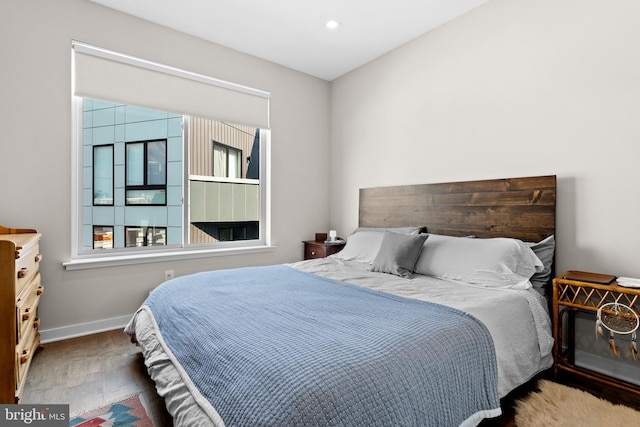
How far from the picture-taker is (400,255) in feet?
8.19

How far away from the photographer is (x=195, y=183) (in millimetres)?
3451

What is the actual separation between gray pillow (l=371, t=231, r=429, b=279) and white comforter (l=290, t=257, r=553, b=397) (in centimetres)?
12

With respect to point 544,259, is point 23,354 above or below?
below

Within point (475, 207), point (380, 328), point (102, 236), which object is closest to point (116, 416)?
point (380, 328)

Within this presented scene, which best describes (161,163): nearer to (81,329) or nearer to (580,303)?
(81,329)

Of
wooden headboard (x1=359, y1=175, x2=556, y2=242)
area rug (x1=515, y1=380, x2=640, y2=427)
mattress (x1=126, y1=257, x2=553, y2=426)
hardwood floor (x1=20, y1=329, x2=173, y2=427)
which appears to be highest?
wooden headboard (x1=359, y1=175, x2=556, y2=242)

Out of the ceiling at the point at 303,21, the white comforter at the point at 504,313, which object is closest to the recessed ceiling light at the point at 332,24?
the ceiling at the point at 303,21

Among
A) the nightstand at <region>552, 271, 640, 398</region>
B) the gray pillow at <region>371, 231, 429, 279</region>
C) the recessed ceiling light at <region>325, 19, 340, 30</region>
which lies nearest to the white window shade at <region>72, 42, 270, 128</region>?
the recessed ceiling light at <region>325, 19, 340, 30</region>

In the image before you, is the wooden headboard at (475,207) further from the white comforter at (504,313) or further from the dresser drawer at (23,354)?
the dresser drawer at (23,354)

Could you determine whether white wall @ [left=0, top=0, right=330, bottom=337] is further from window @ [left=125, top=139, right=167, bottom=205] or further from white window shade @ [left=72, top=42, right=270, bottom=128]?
window @ [left=125, top=139, right=167, bottom=205]

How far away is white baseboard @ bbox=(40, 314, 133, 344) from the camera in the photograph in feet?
8.52

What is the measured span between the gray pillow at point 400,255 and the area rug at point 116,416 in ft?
5.62

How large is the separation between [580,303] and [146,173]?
3.56 m

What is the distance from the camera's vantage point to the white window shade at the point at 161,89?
275 cm
